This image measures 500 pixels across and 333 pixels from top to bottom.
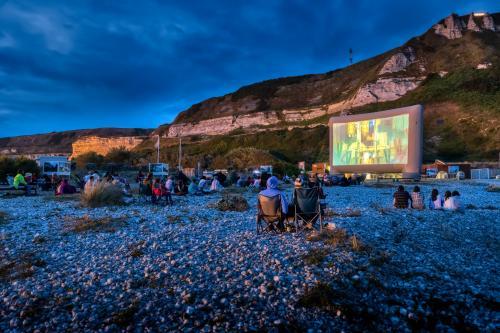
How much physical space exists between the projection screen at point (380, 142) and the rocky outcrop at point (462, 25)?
266ft

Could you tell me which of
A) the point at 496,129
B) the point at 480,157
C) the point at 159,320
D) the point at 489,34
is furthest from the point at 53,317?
the point at 489,34

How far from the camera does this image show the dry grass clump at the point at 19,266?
5.53m

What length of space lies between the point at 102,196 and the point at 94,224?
4903mm

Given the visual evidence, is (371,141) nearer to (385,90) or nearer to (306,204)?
(306,204)

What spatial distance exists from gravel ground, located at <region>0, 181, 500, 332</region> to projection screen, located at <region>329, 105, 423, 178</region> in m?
15.2

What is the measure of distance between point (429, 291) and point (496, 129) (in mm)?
59249

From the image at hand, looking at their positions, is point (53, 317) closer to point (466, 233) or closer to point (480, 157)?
point (466, 233)

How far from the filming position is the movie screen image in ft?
77.9

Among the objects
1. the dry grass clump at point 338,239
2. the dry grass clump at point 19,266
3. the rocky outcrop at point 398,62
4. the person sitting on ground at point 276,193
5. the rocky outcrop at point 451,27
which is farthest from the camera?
the rocky outcrop at point 451,27

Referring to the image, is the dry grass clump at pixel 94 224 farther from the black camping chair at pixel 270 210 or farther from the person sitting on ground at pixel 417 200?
the person sitting on ground at pixel 417 200

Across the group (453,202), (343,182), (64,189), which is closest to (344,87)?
(343,182)

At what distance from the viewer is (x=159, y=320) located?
410 centimetres

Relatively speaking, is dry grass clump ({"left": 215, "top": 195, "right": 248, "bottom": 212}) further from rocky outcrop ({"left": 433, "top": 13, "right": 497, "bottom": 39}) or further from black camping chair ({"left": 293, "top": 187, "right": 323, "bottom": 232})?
rocky outcrop ({"left": 433, "top": 13, "right": 497, "bottom": 39})

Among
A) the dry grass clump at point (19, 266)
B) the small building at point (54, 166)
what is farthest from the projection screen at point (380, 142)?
the small building at point (54, 166)
